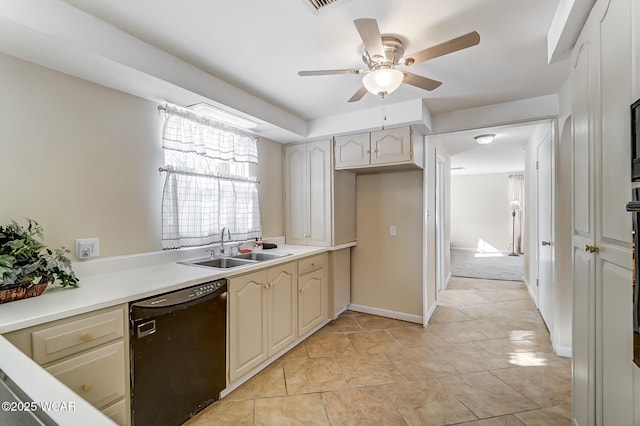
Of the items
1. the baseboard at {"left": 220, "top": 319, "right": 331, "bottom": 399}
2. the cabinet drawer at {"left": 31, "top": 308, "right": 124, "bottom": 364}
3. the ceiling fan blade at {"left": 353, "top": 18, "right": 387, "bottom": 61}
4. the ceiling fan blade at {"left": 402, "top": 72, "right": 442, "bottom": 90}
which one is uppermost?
the ceiling fan blade at {"left": 353, "top": 18, "right": 387, "bottom": 61}

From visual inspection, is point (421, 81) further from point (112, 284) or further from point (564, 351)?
point (564, 351)

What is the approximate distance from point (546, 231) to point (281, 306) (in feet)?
9.80

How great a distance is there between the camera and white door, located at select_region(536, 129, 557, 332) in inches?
113

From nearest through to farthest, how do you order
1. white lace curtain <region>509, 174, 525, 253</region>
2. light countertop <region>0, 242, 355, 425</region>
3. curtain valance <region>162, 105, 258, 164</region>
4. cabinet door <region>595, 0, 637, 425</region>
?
light countertop <region>0, 242, 355, 425</region>
cabinet door <region>595, 0, 637, 425</region>
curtain valance <region>162, 105, 258, 164</region>
white lace curtain <region>509, 174, 525, 253</region>

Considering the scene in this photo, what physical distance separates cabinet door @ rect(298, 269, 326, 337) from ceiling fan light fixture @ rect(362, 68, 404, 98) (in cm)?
181

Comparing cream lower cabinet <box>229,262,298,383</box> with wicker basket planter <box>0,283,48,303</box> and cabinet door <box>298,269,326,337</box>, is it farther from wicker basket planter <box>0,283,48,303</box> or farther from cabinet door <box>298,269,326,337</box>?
wicker basket planter <box>0,283,48,303</box>

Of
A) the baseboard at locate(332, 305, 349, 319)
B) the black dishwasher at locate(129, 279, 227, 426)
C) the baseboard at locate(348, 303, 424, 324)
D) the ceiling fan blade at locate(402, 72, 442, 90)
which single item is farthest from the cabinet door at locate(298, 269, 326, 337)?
the ceiling fan blade at locate(402, 72, 442, 90)

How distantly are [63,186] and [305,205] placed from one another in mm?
2135

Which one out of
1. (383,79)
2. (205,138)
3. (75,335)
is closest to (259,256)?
(205,138)

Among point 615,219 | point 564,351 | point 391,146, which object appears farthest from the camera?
point 391,146

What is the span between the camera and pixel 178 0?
4.69ft

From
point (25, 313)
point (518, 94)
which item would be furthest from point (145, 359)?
point (518, 94)

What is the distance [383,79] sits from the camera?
1.68 m

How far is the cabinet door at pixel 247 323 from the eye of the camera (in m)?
2.03
